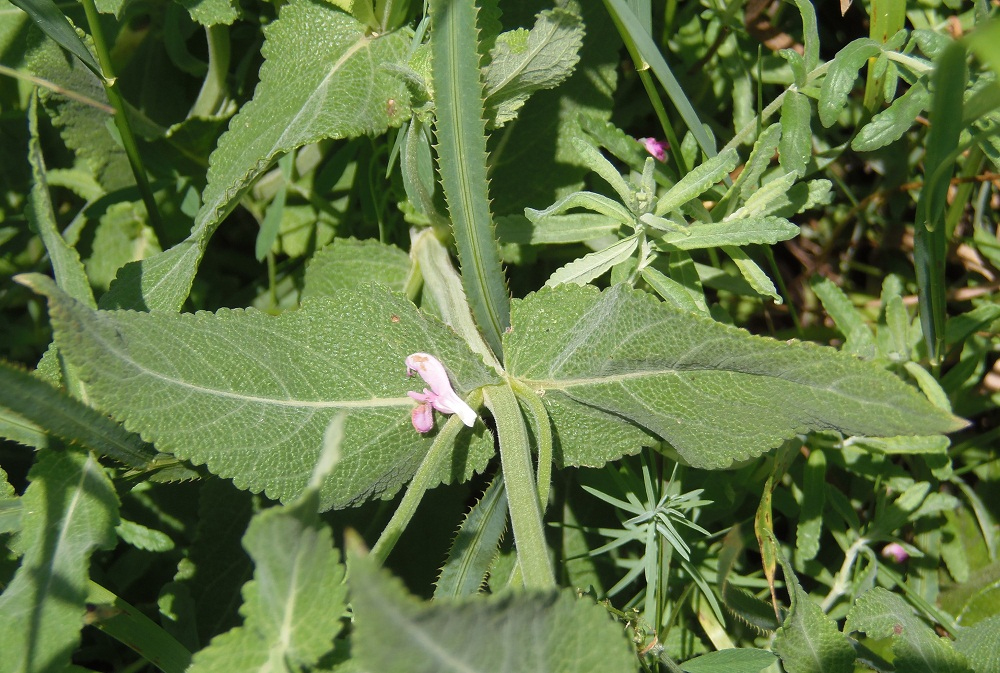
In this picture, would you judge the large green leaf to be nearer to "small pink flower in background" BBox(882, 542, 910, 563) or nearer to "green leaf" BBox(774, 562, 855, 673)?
"green leaf" BBox(774, 562, 855, 673)

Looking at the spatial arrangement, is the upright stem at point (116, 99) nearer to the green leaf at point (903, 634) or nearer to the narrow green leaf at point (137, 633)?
the narrow green leaf at point (137, 633)

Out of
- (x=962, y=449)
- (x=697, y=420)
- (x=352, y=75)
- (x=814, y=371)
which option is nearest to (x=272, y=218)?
(x=352, y=75)

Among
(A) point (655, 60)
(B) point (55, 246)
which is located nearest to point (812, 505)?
(A) point (655, 60)

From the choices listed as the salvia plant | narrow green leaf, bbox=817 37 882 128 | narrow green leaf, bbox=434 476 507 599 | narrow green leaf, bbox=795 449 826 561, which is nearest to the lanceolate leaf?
the salvia plant

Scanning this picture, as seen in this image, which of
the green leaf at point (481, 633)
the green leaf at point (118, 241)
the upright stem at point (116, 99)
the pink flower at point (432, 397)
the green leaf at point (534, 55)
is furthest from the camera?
the green leaf at point (118, 241)

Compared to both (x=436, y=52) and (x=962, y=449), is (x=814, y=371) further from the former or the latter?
(x=962, y=449)

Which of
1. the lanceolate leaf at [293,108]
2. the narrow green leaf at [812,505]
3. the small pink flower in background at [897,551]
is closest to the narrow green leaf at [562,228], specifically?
the lanceolate leaf at [293,108]
